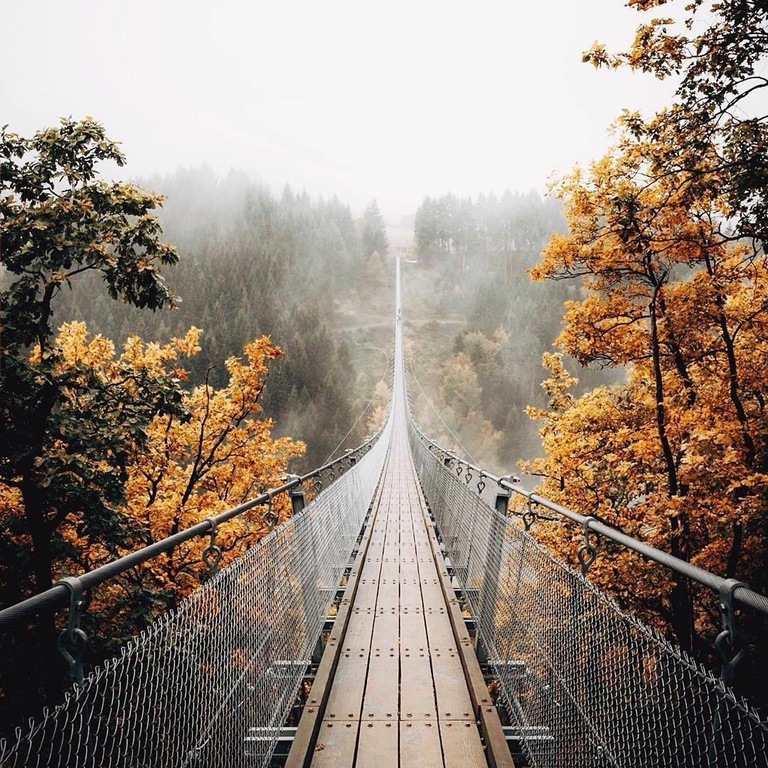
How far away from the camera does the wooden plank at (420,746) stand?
8.04ft

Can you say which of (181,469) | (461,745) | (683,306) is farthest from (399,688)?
(181,469)

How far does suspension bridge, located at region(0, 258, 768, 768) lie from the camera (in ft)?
4.21

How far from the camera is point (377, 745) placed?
259 centimetres

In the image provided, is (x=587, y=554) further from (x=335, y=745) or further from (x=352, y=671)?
(x=352, y=671)

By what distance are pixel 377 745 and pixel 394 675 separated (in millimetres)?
743

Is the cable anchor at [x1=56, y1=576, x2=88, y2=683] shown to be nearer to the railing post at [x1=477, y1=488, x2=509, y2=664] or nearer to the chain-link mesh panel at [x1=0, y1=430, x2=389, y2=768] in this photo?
the chain-link mesh panel at [x1=0, y1=430, x2=389, y2=768]

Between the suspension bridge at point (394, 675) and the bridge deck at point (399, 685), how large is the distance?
0.04 ft

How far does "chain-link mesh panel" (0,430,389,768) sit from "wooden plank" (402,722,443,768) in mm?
598

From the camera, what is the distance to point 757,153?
15.4 feet

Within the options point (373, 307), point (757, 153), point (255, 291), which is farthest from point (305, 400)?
point (373, 307)

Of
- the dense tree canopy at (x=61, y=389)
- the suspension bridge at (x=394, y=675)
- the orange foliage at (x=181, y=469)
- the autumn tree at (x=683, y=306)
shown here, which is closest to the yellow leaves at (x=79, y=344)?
the orange foliage at (x=181, y=469)

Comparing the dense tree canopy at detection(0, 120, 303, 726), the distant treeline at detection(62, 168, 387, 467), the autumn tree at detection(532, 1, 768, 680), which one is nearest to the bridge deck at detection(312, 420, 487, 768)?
the dense tree canopy at detection(0, 120, 303, 726)

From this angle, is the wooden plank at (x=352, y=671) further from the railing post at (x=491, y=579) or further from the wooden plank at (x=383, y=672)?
the railing post at (x=491, y=579)

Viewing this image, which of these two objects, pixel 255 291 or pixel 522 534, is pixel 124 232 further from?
pixel 255 291
